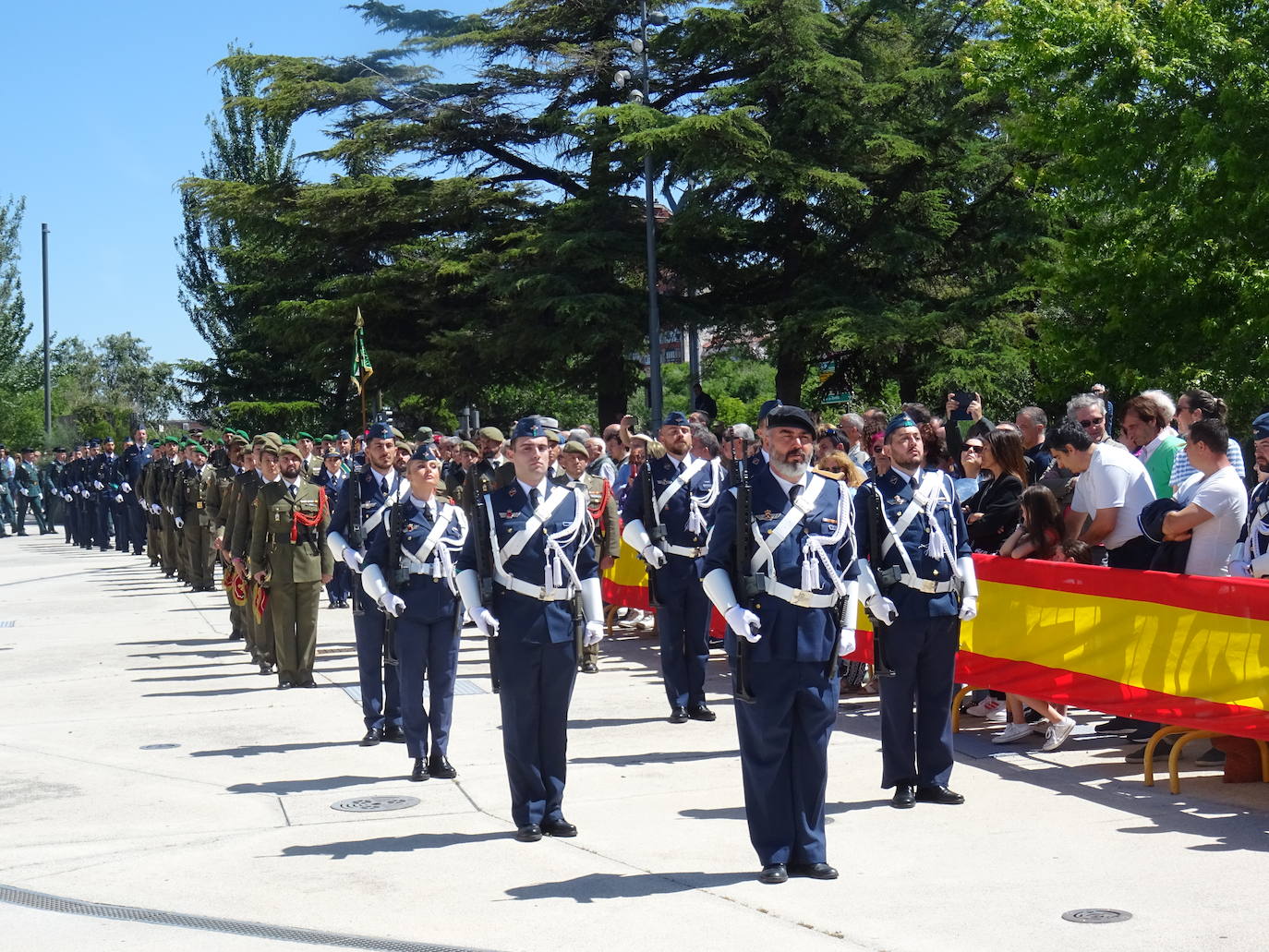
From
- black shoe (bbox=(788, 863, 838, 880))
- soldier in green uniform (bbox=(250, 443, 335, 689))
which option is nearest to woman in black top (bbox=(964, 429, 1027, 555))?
black shoe (bbox=(788, 863, 838, 880))

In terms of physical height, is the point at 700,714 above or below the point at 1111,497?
below

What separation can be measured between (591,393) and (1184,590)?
29.4 meters

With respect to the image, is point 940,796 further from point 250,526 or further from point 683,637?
point 250,526

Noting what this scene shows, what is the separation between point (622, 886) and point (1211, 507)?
13.5ft

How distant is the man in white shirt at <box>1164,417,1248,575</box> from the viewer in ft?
27.4

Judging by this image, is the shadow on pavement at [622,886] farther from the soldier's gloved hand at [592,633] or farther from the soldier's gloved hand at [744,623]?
the soldier's gloved hand at [592,633]

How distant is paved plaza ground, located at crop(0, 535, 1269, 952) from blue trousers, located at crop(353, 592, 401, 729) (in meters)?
0.27

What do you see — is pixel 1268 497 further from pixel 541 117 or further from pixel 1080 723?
pixel 541 117

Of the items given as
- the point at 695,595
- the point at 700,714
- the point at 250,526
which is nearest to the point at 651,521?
the point at 695,595

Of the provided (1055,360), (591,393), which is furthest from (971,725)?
(591,393)

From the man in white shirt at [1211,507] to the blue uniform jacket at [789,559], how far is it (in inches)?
103

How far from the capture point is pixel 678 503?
11.2 metres

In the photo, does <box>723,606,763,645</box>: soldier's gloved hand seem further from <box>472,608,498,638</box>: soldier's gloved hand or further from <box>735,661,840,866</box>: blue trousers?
<box>472,608,498,638</box>: soldier's gloved hand

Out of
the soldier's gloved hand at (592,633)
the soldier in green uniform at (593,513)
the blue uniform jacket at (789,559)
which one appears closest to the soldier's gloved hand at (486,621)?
the soldier's gloved hand at (592,633)
